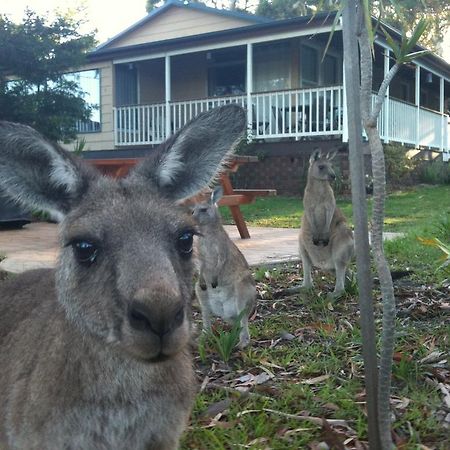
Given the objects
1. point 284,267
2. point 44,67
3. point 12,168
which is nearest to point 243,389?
point 12,168

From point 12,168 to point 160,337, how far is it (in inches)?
37.1

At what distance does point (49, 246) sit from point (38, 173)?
5.90 m

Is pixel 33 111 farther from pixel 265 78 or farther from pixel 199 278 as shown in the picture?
pixel 199 278

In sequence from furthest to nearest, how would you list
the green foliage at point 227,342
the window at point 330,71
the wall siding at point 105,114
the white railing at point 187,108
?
1. the wall siding at point 105,114
2. the window at point 330,71
3. the white railing at point 187,108
4. the green foliage at point 227,342

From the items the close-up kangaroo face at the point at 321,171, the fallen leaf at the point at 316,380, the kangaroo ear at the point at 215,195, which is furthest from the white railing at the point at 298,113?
the fallen leaf at the point at 316,380

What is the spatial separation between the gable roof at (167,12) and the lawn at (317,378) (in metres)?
15.0

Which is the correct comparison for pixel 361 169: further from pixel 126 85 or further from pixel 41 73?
pixel 126 85

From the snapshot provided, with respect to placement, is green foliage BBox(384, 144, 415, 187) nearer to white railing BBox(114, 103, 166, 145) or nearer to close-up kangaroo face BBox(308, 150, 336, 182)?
white railing BBox(114, 103, 166, 145)

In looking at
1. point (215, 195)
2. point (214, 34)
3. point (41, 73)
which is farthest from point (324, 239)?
point (214, 34)

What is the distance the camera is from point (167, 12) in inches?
805

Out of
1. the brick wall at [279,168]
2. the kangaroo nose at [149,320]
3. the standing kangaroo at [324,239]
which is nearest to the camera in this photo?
the kangaroo nose at [149,320]

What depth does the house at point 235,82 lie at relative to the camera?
1652cm

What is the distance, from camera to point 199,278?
4223 millimetres

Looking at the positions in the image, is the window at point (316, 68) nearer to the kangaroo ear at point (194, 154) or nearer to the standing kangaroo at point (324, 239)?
the standing kangaroo at point (324, 239)
